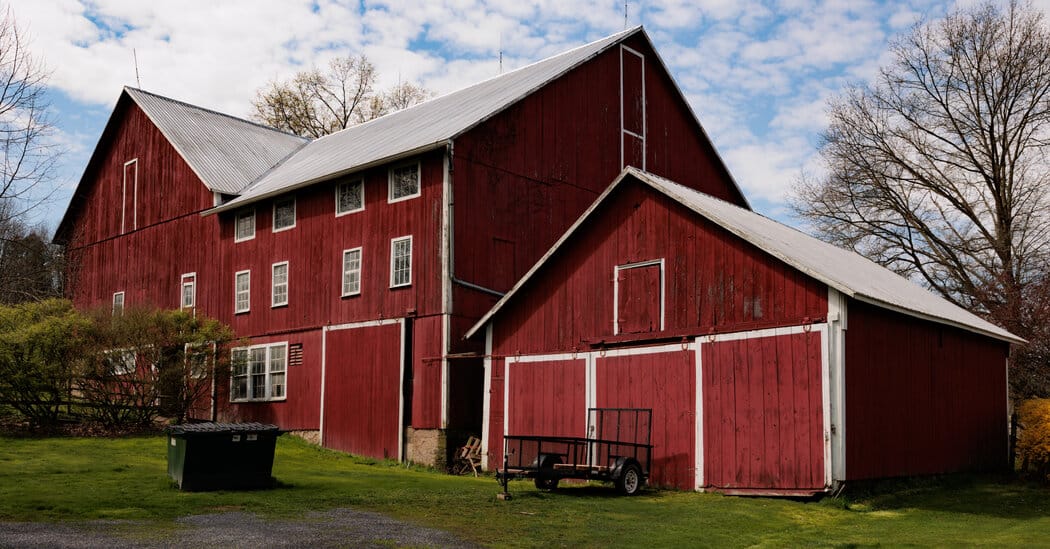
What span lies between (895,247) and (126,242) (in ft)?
90.5

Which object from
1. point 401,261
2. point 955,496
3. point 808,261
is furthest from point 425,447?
point 955,496

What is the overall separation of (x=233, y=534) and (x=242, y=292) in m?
19.8

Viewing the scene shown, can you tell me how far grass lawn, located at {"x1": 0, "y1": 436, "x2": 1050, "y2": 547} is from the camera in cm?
1398

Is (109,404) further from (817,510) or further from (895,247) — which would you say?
(895,247)

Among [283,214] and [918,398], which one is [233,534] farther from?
[283,214]

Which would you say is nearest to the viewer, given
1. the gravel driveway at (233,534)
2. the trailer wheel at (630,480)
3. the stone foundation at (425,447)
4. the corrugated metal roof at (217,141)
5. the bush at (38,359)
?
the gravel driveway at (233,534)

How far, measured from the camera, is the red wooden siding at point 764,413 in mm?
17969

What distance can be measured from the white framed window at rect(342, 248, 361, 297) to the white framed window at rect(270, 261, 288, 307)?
9.19 ft

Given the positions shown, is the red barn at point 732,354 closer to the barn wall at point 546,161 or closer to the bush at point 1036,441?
the bush at point 1036,441

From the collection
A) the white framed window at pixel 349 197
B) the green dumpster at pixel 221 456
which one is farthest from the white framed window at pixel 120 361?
the green dumpster at pixel 221 456

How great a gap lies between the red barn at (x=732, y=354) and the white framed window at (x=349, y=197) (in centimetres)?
592

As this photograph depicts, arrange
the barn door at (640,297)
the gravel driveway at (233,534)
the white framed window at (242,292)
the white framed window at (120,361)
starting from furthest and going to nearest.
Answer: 1. the white framed window at (242,292)
2. the white framed window at (120,361)
3. the barn door at (640,297)
4. the gravel driveway at (233,534)

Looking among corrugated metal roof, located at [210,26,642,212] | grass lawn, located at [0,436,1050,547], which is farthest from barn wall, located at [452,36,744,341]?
grass lawn, located at [0,436,1050,547]

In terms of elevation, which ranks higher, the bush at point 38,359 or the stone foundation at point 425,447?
the bush at point 38,359
